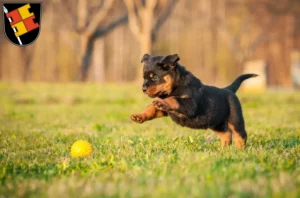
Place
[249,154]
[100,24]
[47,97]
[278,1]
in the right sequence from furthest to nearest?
[278,1]
[100,24]
[47,97]
[249,154]

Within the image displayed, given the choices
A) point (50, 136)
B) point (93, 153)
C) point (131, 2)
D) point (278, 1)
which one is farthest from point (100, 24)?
point (93, 153)

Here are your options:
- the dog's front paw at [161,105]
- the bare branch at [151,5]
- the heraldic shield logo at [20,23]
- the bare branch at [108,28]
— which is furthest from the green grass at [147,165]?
the bare branch at [108,28]

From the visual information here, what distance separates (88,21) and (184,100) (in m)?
17.5

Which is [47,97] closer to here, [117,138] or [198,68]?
[117,138]

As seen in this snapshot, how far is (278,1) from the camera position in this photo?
80.8 feet

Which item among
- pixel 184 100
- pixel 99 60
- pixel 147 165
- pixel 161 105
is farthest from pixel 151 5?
pixel 147 165

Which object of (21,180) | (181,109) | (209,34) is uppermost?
(209,34)

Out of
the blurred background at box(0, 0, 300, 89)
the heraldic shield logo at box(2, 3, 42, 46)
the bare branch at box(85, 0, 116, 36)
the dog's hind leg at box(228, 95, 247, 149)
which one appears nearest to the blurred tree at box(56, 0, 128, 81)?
the bare branch at box(85, 0, 116, 36)

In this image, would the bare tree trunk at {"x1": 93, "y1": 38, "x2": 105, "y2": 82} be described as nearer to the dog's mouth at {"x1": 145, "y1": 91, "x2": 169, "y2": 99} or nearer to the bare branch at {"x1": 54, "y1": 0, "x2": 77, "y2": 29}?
the bare branch at {"x1": 54, "y1": 0, "x2": 77, "y2": 29}

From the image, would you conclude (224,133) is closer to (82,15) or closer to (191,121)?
(191,121)

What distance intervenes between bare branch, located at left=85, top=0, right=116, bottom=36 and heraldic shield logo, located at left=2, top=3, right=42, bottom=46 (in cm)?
1296

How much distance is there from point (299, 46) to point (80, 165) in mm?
25372

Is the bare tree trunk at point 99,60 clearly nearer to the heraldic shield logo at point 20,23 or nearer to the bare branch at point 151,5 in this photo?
the bare branch at point 151,5

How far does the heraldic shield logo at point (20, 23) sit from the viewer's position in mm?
6371
